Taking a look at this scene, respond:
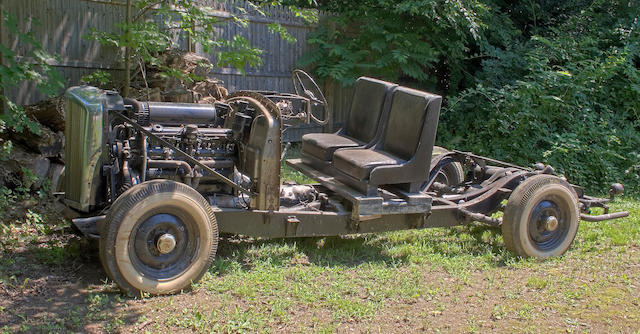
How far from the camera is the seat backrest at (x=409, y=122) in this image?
18.6 feet

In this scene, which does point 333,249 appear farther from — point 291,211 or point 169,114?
point 169,114

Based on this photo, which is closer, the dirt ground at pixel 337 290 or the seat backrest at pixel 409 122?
the dirt ground at pixel 337 290

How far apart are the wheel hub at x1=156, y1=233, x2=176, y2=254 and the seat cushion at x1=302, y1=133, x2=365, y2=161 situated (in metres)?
2.11

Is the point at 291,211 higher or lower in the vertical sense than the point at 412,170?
lower

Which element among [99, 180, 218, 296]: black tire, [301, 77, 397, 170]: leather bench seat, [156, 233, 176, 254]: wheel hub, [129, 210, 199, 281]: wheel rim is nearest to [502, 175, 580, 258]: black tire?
[301, 77, 397, 170]: leather bench seat

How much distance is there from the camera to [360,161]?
572 cm

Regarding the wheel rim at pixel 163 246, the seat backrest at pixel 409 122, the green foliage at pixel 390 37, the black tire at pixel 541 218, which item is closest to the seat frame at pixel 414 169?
the seat backrest at pixel 409 122

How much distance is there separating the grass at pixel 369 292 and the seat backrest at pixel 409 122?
990 mm

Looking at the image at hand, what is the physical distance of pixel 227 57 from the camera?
7.91 meters

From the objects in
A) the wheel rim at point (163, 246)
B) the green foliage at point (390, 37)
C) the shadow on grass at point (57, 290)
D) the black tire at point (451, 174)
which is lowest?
the shadow on grass at point (57, 290)

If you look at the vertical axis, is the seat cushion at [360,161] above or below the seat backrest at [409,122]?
below

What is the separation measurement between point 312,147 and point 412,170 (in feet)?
4.10

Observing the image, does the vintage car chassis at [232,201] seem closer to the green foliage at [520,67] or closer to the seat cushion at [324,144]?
the seat cushion at [324,144]

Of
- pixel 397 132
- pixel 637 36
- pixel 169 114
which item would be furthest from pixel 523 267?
pixel 637 36
